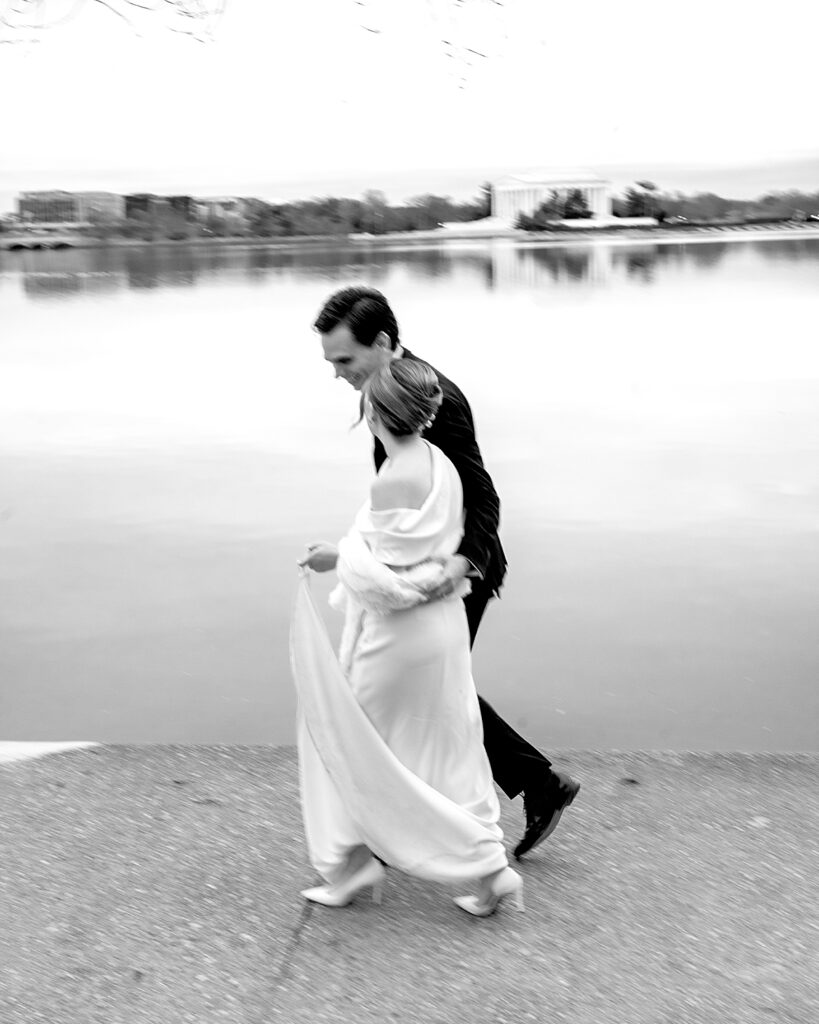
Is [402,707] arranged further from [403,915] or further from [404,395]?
[404,395]

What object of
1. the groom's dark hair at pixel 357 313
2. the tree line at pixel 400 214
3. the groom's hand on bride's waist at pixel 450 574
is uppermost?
the groom's dark hair at pixel 357 313

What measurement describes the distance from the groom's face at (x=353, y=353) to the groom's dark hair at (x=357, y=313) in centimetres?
1

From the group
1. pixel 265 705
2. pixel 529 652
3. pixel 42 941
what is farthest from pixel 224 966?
pixel 529 652

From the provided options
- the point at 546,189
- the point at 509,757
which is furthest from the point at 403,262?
the point at 509,757

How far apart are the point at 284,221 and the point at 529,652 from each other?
3572mm

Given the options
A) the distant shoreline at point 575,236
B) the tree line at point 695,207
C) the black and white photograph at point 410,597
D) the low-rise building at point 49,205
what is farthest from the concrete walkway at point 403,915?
the low-rise building at point 49,205

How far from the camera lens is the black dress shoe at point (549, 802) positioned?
4027 millimetres

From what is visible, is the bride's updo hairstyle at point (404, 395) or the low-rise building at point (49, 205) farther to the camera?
the low-rise building at point (49, 205)

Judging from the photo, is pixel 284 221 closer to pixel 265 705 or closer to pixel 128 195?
pixel 128 195

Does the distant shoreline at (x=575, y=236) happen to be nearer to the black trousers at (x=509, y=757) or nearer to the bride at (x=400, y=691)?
the black trousers at (x=509, y=757)

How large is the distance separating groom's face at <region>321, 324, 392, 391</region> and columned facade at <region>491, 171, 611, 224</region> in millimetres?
5814

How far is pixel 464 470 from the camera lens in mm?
3676

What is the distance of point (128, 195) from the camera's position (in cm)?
959

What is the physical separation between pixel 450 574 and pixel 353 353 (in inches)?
24.1
